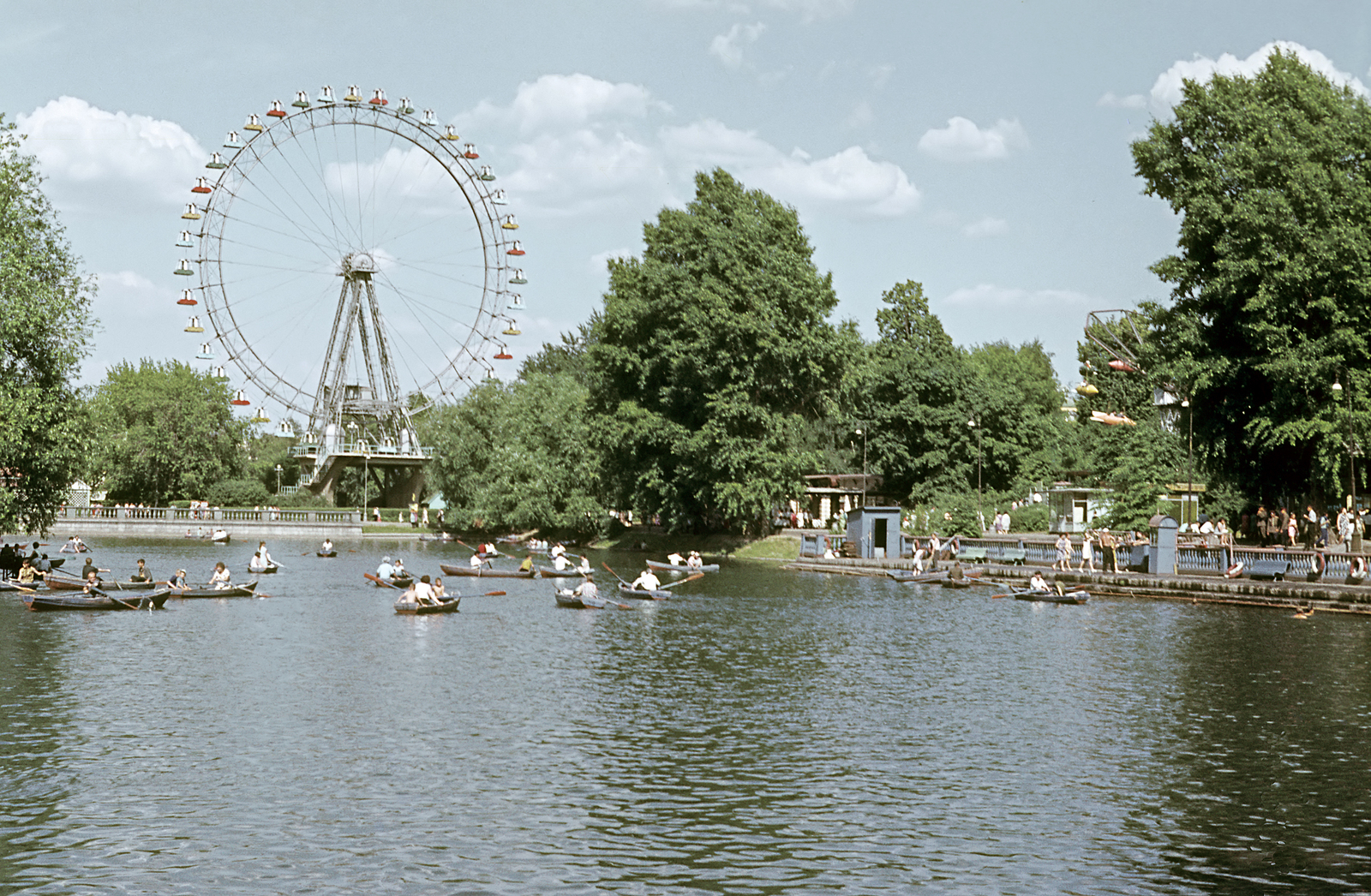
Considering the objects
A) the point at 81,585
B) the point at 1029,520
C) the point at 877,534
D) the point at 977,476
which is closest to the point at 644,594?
the point at 81,585

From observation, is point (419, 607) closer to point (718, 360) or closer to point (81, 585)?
point (81, 585)

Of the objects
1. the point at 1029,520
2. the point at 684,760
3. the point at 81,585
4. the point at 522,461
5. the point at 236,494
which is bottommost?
the point at 684,760

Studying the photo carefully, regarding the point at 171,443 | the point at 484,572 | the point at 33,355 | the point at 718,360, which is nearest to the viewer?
the point at 33,355

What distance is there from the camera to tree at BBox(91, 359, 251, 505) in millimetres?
116062

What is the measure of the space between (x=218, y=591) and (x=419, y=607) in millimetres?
10463

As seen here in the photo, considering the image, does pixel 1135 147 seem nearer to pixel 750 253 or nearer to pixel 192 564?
pixel 750 253

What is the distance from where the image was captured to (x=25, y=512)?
43312 millimetres

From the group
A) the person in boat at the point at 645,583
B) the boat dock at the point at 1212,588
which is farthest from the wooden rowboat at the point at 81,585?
the boat dock at the point at 1212,588

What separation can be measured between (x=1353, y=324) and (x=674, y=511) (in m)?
41.3

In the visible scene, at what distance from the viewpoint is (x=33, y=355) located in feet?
138

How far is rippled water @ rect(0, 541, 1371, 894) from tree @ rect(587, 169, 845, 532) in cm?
3333

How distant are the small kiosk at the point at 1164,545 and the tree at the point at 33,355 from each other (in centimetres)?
4195

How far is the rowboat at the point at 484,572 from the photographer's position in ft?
203

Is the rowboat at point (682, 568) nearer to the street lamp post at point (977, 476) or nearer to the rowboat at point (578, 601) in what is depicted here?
the street lamp post at point (977, 476)
